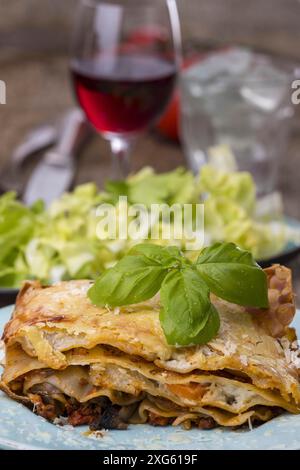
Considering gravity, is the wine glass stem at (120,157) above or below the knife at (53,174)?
above

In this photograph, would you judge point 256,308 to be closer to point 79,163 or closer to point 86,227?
point 86,227

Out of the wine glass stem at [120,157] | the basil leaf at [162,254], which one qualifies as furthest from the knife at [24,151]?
the basil leaf at [162,254]

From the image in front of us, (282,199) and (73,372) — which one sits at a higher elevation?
(73,372)

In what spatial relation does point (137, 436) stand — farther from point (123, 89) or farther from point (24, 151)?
A: point (24, 151)

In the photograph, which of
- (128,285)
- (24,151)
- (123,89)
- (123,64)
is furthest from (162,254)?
(24,151)

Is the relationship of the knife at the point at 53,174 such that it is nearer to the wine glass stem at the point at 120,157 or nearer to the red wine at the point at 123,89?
the wine glass stem at the point at 120,157

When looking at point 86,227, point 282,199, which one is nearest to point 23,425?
point 86,227

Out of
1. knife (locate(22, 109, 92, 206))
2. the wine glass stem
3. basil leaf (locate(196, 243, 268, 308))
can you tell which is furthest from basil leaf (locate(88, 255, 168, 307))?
the wine glass stem
